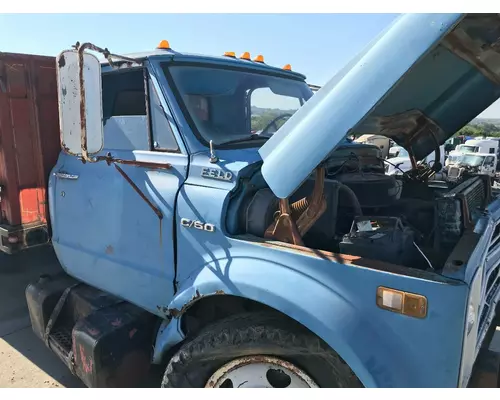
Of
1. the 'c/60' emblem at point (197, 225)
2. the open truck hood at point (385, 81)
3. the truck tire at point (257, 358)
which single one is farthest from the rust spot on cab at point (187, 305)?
the open truck hood at point (385, 81)

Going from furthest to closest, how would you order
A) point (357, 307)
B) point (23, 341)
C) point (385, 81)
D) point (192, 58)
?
point (23, 341) → point (192, 58) → point (357, 307) → point (385, 81)

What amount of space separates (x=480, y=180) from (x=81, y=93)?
9.12 feet

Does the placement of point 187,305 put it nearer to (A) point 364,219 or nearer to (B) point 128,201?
(B) point 128,201

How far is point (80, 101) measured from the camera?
7.23ft

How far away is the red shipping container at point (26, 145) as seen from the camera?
3170mm

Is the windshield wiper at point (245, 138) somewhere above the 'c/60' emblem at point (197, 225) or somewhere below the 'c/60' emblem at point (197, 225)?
above

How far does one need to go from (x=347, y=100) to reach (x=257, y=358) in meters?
1.22

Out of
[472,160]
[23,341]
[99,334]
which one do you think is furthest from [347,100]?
[472,160]

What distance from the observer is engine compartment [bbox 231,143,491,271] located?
1995mm

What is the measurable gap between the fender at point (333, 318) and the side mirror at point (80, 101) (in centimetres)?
98

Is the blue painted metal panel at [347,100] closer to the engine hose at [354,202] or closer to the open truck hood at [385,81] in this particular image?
the open truck hood at [385,81]

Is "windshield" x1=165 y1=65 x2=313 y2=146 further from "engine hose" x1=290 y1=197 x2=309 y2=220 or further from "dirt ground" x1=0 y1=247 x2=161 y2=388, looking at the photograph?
"dirt ground" x1=0 y1=247 x2=161 y2=388

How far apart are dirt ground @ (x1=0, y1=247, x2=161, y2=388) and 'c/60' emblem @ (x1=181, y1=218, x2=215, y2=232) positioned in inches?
49.9

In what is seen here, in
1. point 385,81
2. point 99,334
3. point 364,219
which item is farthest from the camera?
point 99,334
